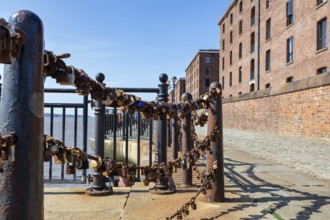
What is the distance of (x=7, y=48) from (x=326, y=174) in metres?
5.76

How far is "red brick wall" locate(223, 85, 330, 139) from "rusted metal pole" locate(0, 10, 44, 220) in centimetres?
1310

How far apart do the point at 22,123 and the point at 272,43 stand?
29.1m

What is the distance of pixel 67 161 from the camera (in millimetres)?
1703

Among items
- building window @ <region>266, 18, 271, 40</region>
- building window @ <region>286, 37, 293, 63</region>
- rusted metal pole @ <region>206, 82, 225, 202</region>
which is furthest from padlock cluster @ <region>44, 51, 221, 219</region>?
building window @ <region>266, 18, 271, 40</region>

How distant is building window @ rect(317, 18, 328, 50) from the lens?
20241 millimetres

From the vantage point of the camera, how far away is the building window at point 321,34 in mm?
20241

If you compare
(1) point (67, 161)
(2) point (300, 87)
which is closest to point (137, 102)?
(1) point (67, 161)

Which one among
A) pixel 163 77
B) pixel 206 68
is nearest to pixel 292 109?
pixel 163 77

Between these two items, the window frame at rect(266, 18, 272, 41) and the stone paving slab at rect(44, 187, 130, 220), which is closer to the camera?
the stone paving slab at rect(44, 187, 130, 220)

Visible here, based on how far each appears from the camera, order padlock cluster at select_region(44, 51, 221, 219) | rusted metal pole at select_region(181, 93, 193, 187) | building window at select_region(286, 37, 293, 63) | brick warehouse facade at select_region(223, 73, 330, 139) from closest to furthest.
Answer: padlock cluster at select_region(44, 51, 221, 219)
rusted metal pole at select_region(181, 93, 193, 187)
brick warehouse facade at select_region(223, 73, 330, 139)
building window at select_region(286, 37, 293, 63)

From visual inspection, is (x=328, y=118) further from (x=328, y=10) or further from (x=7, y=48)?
(x=7, y=48)

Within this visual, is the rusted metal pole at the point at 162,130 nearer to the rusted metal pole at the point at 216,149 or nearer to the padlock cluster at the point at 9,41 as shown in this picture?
the rusted metal pole at the point at 216,149

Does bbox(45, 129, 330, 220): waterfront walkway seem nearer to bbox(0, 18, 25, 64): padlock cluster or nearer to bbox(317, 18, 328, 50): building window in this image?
bbox(0, 18, 25, 64): padlock cluster

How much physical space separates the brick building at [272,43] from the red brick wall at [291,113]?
444 cm
